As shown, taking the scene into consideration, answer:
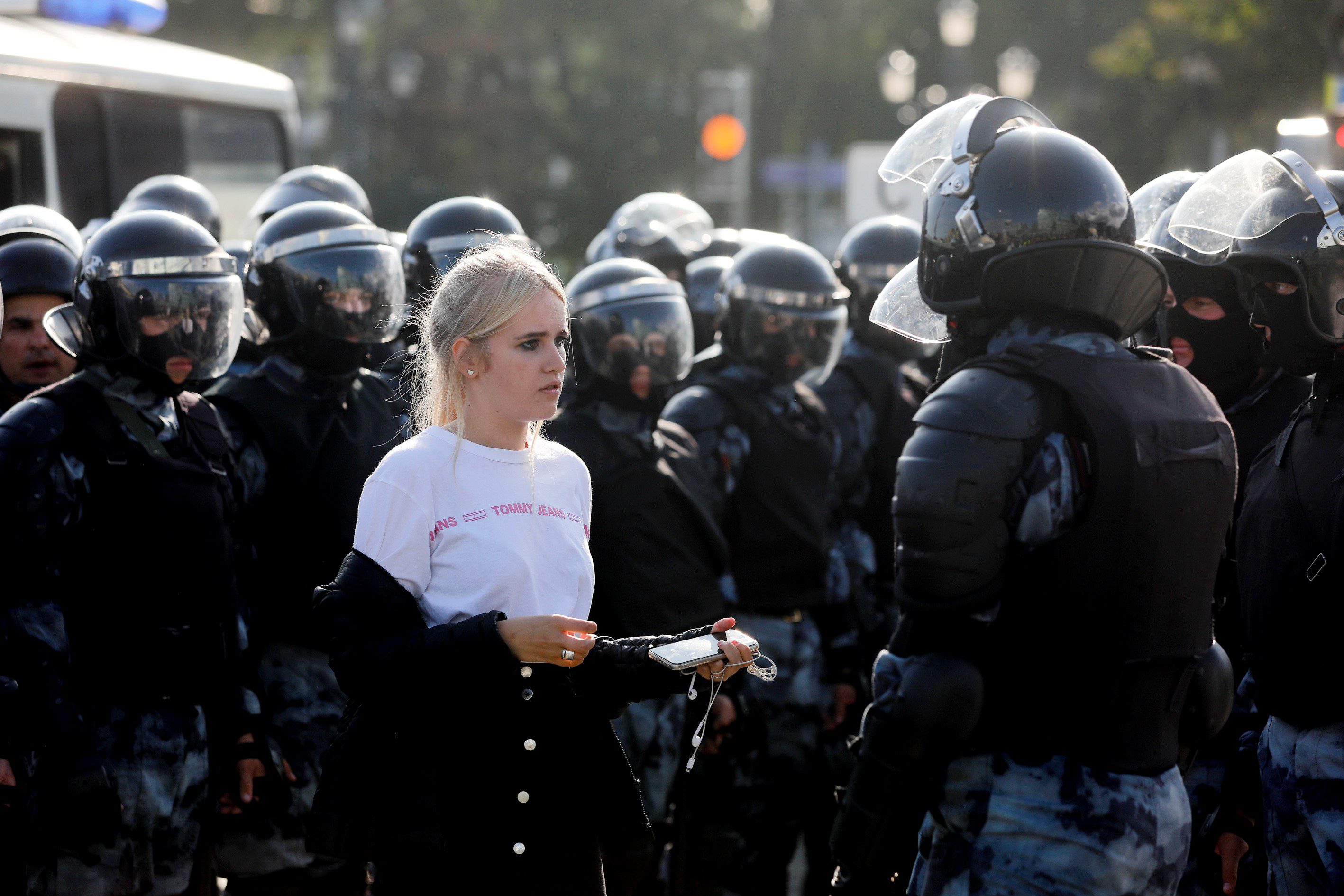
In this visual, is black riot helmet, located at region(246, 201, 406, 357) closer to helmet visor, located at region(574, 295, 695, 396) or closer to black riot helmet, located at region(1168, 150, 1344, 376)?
helmet visor, located at region(574, 295, 695, 396)

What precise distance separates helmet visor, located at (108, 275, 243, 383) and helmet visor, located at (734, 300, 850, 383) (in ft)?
7.06

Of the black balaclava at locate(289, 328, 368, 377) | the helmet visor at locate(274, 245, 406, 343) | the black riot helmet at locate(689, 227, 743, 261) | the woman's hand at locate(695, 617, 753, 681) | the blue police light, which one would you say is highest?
the blue police light

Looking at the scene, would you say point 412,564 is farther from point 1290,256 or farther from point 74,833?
point 1290,256

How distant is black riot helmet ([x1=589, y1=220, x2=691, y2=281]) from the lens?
7.27 metres

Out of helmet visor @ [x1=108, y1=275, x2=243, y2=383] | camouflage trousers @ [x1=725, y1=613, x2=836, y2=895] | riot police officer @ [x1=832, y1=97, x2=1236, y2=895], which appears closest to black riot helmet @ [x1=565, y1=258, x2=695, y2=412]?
camouflage trousers @ [x1=725, y1=613, x2=836, y2=895]

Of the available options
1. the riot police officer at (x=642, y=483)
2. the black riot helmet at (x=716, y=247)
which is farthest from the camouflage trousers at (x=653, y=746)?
the black riot helmet at (x=716, y=247)

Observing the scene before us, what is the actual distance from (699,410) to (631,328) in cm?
49

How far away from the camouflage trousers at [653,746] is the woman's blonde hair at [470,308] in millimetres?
2080

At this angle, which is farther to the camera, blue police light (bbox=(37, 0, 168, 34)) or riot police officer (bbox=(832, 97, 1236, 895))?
blue police light (bbox=(37, 0, 168, 34))

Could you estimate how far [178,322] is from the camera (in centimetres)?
386

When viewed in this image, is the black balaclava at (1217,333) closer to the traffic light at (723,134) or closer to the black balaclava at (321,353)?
the black balaclava at (321,353)

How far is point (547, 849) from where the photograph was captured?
2.71 metres

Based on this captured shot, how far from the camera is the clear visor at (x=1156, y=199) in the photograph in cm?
458

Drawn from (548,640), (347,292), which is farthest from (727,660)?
(347,292)
